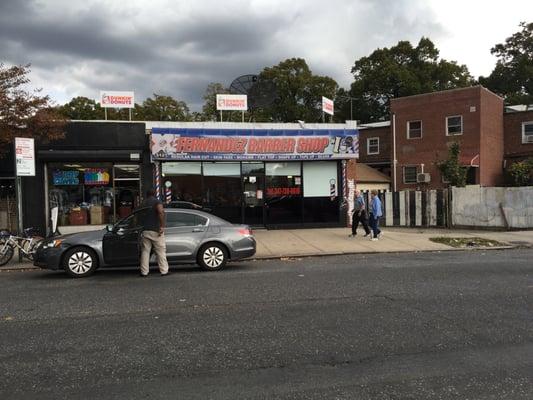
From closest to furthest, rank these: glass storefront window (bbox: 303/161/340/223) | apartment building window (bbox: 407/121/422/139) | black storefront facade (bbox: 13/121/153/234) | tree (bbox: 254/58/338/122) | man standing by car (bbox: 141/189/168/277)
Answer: man standing by car (bbox: 141/189/168/277) < black storefront facade (bbox: 13/121/153/234) < glass storefront window (bbox: 303/161/340/223) < apartment building window (bbox: 407/121/422/139) < tree (bbox: 254/58/338/122)

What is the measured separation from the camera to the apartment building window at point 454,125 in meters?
33.0

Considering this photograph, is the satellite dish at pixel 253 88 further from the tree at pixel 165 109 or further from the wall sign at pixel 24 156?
the tree at pixel 165 109

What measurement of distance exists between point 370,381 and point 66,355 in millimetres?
3040

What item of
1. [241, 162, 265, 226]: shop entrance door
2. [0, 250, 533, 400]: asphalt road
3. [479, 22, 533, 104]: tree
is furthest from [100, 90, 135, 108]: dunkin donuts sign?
[479, 22, 533, 104]: tree

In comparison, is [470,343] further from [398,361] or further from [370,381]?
[370,381]

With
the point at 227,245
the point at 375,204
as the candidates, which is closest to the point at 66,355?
the point at 227,245

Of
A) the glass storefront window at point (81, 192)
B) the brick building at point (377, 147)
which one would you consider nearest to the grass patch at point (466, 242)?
the glass storefront window at point (81, 192)

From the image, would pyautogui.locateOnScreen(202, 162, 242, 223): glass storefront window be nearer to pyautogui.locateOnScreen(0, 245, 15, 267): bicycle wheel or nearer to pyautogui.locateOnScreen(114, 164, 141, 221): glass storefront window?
pyautogui.locateOnScreen(114, 164, 141, 221): glass storefront window

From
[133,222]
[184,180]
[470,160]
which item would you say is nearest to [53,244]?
[133,222]

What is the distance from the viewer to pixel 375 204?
52.7 feet

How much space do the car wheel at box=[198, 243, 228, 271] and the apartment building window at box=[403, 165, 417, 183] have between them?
26.7 meters

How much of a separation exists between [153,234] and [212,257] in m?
1.47

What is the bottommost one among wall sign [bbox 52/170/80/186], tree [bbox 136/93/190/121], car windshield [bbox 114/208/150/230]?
→ car windshield [bbox 114/208/150/230]

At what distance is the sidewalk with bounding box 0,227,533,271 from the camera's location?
13.7m
